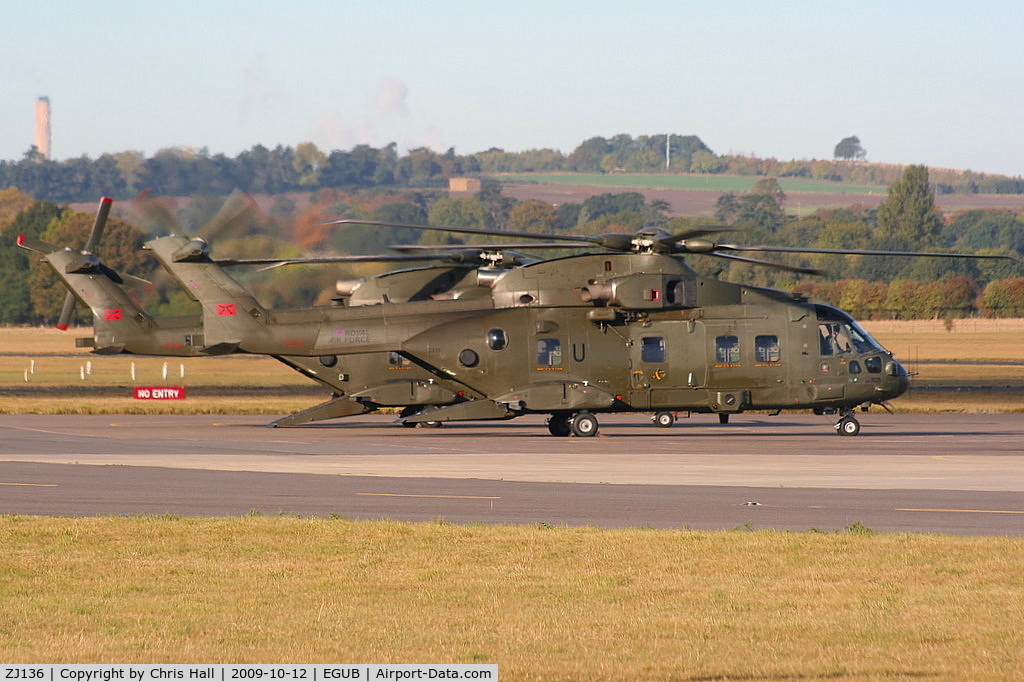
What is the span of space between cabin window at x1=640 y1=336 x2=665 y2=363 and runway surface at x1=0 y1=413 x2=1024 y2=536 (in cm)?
218

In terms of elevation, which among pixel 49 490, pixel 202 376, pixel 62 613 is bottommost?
pixel 202 376

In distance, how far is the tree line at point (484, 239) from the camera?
36094mm

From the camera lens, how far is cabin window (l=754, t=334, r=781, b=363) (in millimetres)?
32125

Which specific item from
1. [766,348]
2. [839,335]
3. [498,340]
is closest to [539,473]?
[498,340]

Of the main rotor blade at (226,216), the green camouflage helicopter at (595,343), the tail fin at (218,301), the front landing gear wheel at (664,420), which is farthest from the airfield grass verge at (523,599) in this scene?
the front landing gear wheel at (664,420)

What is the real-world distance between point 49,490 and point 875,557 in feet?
44.5

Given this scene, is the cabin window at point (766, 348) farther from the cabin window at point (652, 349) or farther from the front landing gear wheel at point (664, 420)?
the front landing gear wheel at point (664, 420)

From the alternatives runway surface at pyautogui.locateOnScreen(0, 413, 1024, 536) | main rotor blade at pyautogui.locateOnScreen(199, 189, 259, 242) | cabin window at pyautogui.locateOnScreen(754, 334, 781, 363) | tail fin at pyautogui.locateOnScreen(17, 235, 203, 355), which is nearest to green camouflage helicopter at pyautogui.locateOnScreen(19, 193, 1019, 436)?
cabin window at pyautogui.locateOnScreen(754, 334, 781, 363)

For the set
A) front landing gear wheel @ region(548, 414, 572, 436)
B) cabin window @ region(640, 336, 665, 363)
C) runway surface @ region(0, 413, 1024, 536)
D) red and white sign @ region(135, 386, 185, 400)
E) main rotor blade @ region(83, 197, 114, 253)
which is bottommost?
red and white sign @ region(135, 386, 185, 400)

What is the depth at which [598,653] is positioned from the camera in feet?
30.4

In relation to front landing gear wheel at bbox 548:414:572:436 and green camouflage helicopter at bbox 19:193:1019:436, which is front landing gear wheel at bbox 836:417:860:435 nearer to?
green camouflage helicopter at bbox 19:193:1019:436

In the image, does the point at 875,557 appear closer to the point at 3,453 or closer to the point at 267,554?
the point at 267,554

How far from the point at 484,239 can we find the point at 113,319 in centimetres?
7812

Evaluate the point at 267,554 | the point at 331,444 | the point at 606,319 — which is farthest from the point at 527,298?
the point at 267,554
